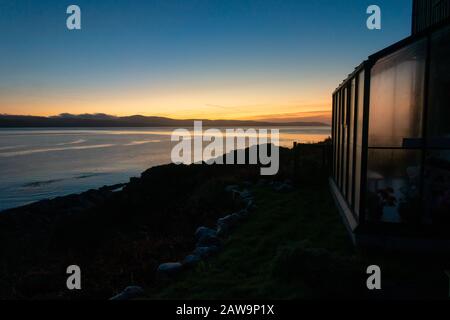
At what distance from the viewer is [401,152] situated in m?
6.14

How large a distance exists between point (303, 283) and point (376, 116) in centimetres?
371

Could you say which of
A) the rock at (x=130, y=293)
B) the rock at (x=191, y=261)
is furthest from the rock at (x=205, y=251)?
the rock at (x=130, y=293)

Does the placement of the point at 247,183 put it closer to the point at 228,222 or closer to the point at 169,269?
the point at 228,222

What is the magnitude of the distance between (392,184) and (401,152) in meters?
0.68

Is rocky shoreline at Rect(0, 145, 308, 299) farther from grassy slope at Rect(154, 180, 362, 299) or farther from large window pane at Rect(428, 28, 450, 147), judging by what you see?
large window pane at Rect(428, 28, 450, 147)

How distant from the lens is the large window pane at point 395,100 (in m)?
6.18

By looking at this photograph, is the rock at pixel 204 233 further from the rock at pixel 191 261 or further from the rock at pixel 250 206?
the rock at pixel 250 206

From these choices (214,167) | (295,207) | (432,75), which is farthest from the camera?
(214,167)

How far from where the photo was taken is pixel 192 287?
5.37 meters

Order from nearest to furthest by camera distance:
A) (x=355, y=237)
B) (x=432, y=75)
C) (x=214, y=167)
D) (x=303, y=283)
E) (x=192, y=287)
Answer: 1. (x=303, y=283)
2. (x=192, y=287)
3. (x=355, y=237)
4. (x=432, y=75)
5. (x=214, y=167)

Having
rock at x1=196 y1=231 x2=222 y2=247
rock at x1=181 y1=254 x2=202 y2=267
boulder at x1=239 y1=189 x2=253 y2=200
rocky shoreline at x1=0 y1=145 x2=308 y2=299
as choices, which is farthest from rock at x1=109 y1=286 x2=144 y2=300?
boulder at x1=239 y1=189 x2=253 y2=200

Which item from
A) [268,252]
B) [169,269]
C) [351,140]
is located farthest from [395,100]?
[169,269]
